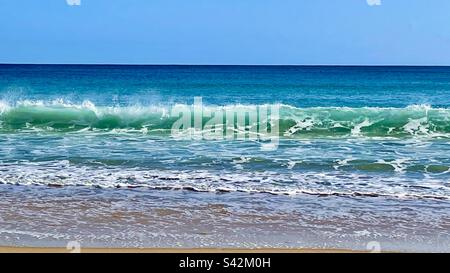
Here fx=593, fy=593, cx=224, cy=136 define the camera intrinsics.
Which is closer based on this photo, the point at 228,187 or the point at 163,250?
the point at 163,250

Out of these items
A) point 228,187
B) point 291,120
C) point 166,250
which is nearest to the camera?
point 166,250

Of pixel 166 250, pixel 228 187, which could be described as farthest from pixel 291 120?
pixel 166 250

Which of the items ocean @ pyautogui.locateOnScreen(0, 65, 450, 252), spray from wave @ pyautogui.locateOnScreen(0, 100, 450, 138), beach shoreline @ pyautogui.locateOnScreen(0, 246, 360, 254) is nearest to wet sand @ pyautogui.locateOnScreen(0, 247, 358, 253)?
beach shoreline @ pyautogui.locateOnScreen(0, 246, 360, 254)

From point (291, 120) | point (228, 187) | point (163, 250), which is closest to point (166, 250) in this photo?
point (163, 250)

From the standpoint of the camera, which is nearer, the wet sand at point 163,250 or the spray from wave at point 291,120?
the wet sand at point 163,250

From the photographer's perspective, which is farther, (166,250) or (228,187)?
(228,187)

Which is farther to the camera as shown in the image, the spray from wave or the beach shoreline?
the spray from wave

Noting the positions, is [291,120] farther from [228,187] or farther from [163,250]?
[163,250]

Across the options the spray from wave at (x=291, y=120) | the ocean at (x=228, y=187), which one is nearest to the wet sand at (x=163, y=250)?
the ocean at (x=228, y=187)

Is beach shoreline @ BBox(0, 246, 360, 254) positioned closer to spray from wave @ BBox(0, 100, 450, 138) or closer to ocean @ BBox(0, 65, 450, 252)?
ocean @ BBox(0, 65, 450, 252)

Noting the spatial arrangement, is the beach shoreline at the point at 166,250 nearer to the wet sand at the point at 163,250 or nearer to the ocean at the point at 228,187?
the wet sand at the point at 163,250

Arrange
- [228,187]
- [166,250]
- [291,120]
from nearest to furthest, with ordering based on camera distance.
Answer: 1. [166,250]
2. [228,187]
3. [291,120]
